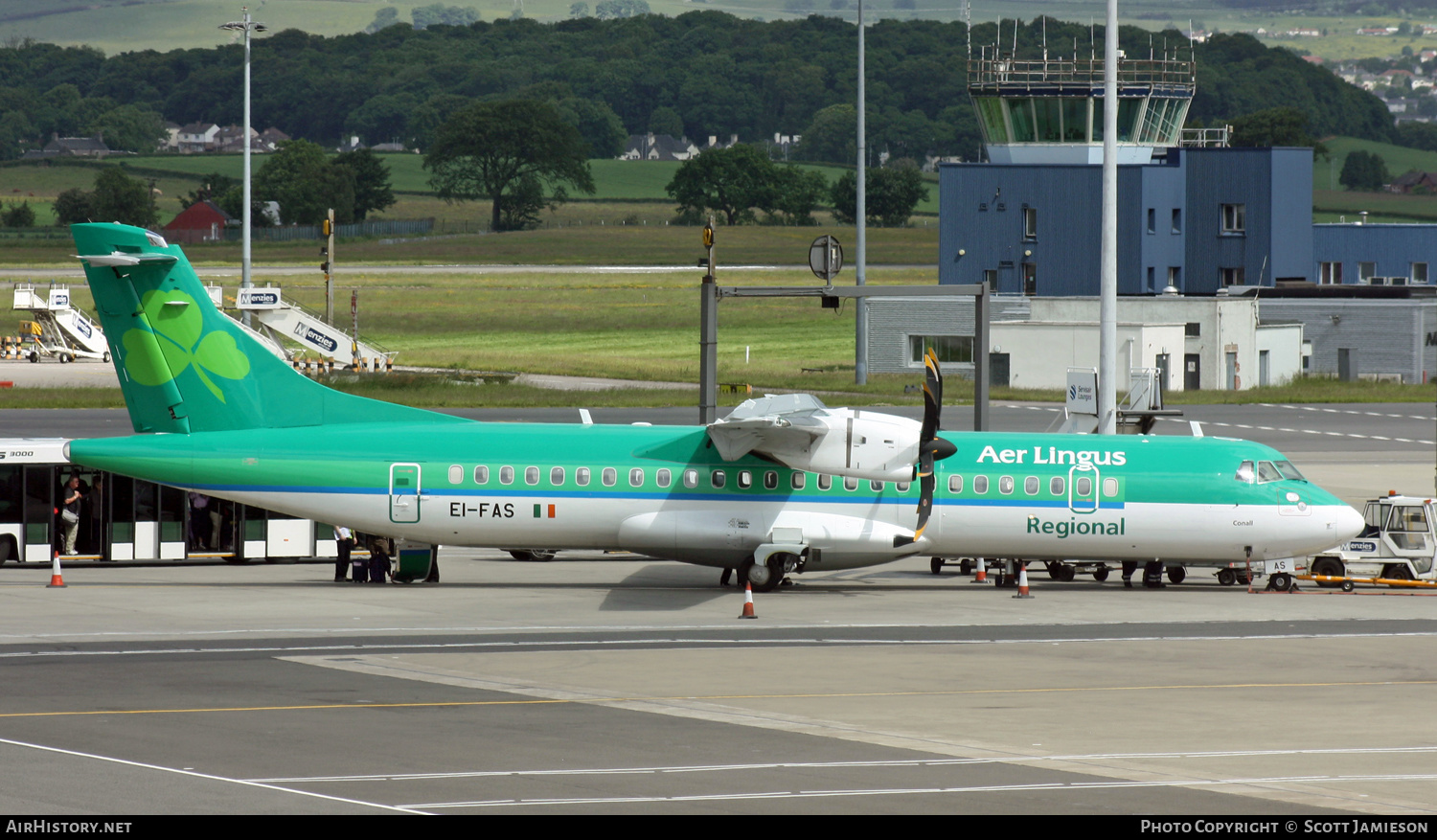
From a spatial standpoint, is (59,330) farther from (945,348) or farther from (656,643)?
(656,643)

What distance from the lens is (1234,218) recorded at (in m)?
83.6

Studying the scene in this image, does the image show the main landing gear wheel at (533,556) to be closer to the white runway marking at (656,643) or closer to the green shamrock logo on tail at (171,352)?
the green shamrock logo on tail at (171,352)

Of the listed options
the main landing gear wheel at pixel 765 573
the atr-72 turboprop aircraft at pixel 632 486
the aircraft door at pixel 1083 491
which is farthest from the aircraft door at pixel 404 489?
the aircraft door at pixel 1083 491

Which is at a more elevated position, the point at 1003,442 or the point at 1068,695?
the point at 1003,442

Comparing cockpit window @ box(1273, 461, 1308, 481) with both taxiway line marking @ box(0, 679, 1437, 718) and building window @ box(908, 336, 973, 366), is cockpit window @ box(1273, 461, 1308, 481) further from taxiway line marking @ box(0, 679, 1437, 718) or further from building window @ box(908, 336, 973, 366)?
building window @ box(908, 336, 973, 366)

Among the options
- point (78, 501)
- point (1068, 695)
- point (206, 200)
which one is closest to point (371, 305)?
point (206, 200)

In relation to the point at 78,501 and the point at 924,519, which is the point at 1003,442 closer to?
the point at 924,519

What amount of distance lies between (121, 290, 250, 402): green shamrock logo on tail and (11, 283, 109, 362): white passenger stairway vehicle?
55.4 metres

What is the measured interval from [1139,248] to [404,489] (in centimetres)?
5563

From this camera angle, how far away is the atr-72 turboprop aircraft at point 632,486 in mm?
27703

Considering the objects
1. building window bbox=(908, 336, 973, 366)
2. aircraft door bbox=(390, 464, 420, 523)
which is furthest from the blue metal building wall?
aircraft door bbox=(390, 464, 420, 523)

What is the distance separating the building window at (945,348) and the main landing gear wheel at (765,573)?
4730 cm

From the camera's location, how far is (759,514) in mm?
Answer: 27984
